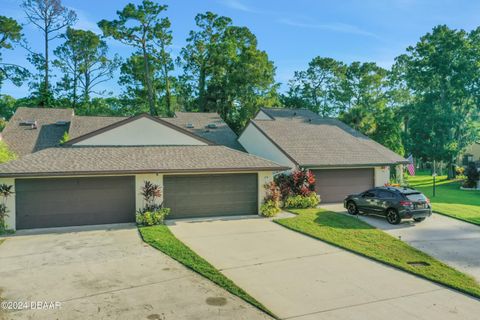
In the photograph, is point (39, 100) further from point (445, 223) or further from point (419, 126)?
point (419, 126)

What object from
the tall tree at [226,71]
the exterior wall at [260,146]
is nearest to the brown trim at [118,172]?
the exterior wall at [260,146]

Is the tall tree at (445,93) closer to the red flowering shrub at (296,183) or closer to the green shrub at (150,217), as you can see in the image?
the red flowering shrub at (296,183)

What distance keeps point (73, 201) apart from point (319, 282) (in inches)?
423

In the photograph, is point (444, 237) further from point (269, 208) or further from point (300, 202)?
point (269, 208)

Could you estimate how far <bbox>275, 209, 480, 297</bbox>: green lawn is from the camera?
8453mm

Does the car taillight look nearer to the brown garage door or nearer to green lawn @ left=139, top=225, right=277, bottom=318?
the brown garage door

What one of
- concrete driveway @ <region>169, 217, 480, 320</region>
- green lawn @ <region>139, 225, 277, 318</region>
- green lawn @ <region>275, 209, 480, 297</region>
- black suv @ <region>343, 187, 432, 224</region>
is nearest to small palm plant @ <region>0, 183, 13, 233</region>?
green lawn @ <region>139, 225, 277, 318</region>

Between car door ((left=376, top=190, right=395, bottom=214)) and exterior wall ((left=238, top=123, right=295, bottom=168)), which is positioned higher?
exterior wall ((left=238, top=123, right=295, bottom=168))

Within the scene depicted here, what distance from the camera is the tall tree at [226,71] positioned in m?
38.2

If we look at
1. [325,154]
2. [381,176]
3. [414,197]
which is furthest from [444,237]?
[381,176]

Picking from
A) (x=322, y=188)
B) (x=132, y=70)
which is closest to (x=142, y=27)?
(x=132, y=70)

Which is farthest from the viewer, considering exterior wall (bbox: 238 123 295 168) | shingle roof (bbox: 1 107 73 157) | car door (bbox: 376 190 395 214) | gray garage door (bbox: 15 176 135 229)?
shingle roof (bbox: 1 107 73 157)

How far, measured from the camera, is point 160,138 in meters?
18.3

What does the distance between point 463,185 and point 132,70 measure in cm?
3757
